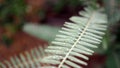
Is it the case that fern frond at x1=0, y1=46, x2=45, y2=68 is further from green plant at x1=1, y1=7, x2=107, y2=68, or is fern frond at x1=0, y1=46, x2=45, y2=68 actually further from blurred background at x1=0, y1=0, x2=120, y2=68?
blurred background at x1=0, y1=0, x2=120, y2=68

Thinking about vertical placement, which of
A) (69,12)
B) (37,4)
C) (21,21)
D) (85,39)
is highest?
(37,4)

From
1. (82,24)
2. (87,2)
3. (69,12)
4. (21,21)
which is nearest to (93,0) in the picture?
(87,2)

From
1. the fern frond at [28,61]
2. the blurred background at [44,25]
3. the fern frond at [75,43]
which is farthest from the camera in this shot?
the blurred background at [44,25]

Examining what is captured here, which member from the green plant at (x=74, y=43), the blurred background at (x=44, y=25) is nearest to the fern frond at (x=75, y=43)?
the green plant at (x=74, y=43)

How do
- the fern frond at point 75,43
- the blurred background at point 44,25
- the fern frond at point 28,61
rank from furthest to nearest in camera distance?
1. the blurred background at point 44,25
2. the fern frond at point 28,61
3. the fern frond at point 75,43

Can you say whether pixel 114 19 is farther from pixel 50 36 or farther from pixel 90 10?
pixel 50 36

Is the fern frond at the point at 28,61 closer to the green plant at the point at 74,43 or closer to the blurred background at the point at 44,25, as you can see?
the green plant at the point at 74,43

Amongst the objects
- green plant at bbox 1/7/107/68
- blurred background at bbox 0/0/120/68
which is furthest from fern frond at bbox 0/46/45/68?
blurred background at bbox 0/0/120/68
